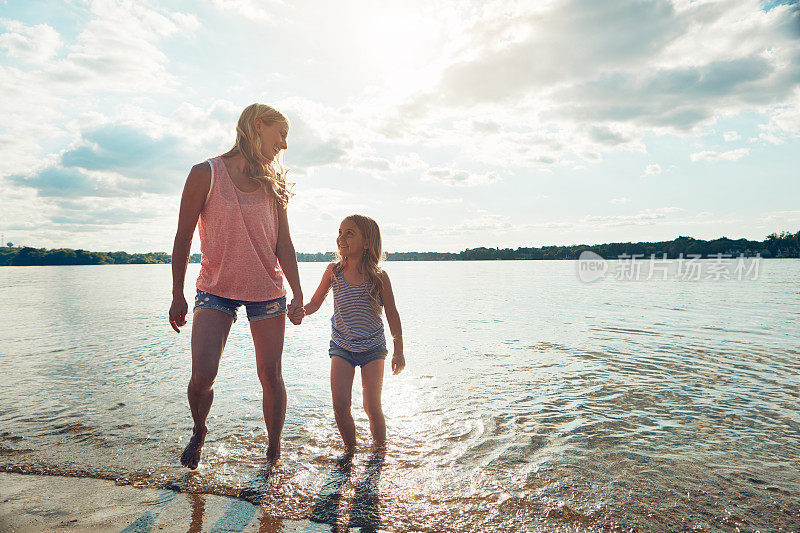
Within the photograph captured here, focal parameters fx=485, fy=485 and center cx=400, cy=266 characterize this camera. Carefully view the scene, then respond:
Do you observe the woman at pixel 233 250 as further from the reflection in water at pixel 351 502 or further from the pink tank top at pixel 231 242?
the reflection in water at pixel 351 502

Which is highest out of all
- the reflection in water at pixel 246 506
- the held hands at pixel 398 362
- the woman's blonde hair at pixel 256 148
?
the woman's blonde hair at pixel 256 148

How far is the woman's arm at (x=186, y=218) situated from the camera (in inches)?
124

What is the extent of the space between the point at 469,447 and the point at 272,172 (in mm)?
2808

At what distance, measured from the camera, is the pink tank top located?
3.25m

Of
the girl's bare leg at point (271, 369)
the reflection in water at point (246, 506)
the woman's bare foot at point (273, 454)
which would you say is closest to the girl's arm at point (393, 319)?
the girl's bare leg at point (271, 369)

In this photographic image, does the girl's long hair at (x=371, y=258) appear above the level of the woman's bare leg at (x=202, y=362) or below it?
above

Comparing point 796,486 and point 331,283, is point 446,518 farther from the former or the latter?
point 796,486

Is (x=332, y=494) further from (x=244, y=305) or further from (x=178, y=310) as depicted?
(x=178, y=310)

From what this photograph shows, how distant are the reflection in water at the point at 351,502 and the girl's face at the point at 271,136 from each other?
239 centimetres

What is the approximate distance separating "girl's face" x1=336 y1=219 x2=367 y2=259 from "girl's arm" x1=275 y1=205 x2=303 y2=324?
23.8 inches

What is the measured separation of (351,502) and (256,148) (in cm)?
→ 248

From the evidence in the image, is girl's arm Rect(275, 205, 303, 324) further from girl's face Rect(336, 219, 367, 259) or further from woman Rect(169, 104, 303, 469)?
girl's face Rect(336, 219, 367, 259)

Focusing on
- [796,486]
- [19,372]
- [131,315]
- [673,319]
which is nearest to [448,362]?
[796,486]

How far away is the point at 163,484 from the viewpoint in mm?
3373
